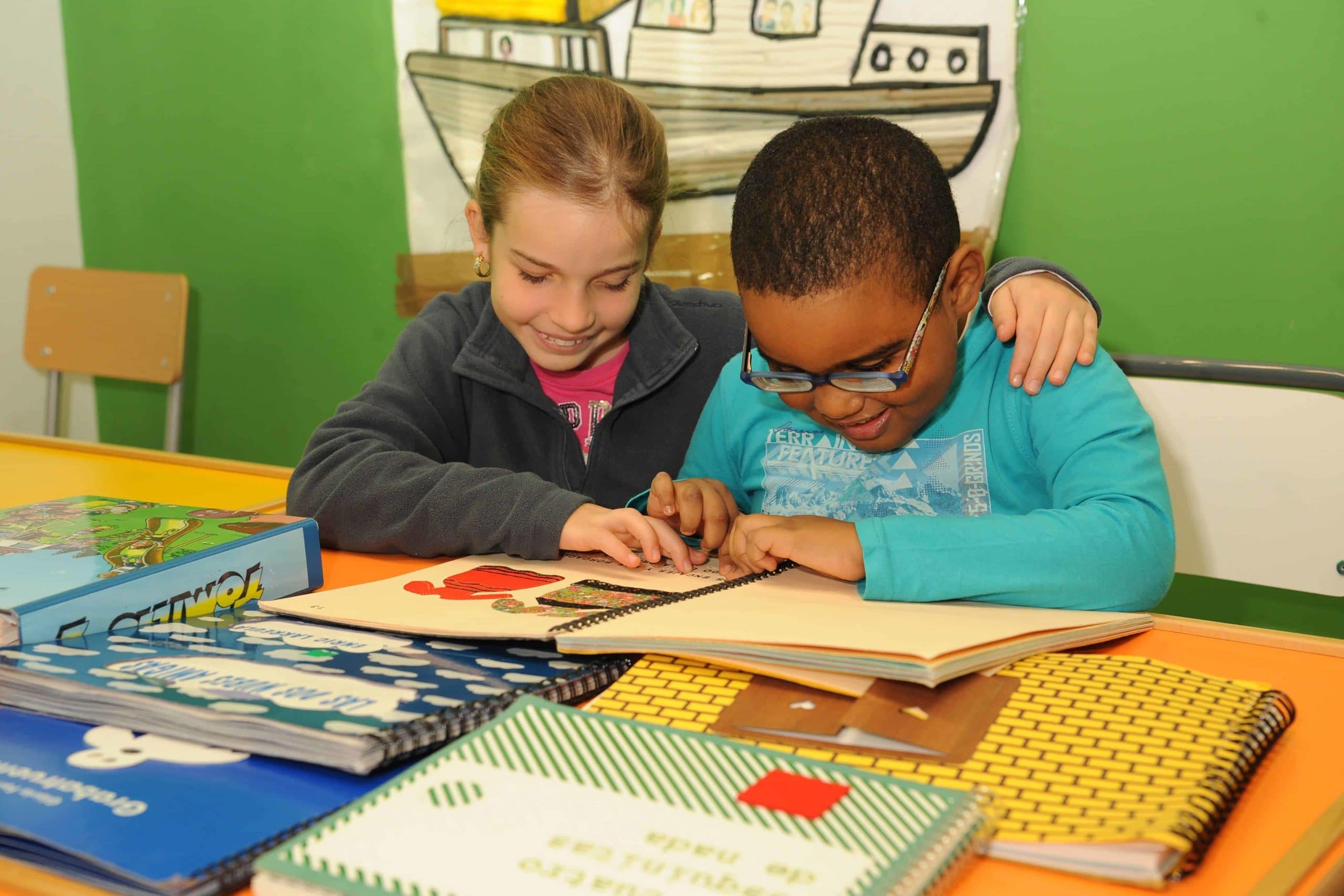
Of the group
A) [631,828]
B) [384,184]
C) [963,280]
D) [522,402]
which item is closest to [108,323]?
[384,184]

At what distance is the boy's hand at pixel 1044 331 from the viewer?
0.96 meters

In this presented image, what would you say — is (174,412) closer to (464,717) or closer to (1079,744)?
(464,717)

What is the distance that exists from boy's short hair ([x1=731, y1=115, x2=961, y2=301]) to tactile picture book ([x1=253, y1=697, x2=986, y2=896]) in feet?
1.44

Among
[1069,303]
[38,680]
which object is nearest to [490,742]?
[38,680]

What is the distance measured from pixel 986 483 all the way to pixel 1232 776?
0.48 meters

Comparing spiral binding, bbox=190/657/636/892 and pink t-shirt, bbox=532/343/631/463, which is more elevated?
pink t-shirt, bbox=532/343/631/463

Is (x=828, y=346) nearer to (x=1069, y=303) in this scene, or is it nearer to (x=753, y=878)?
(x=1069, y=303)

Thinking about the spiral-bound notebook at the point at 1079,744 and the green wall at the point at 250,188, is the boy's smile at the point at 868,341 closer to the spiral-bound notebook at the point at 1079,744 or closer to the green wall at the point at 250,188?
the spiral-bound notebook at the point at 1079,744

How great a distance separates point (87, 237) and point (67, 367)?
0.55m

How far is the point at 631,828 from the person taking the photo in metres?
0.46

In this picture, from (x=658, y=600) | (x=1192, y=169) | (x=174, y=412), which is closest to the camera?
(x=658, y=600)

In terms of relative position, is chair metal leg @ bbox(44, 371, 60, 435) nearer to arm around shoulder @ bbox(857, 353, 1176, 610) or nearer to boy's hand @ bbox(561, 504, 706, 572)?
boy's hand @ bbox(561, 504, 706, 572)

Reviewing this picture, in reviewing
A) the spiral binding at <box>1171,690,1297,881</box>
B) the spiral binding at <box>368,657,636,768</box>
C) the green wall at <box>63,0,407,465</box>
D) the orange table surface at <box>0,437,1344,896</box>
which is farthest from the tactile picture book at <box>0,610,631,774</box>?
the green wall at <box>63,0,407,465</box>

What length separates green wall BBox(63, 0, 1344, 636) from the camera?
1670mm
